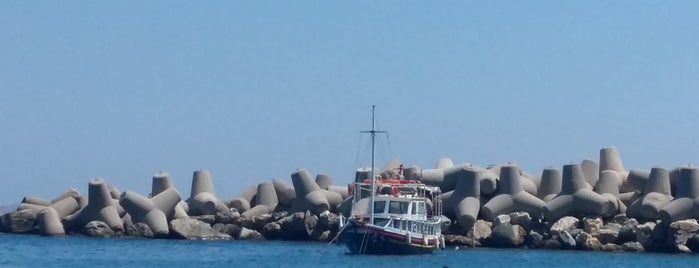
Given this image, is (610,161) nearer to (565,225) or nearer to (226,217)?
(565,225)

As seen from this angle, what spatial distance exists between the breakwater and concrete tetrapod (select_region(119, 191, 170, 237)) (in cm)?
4

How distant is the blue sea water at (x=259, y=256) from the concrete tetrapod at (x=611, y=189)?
2.25 meters

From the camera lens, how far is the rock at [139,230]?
55.3 meters

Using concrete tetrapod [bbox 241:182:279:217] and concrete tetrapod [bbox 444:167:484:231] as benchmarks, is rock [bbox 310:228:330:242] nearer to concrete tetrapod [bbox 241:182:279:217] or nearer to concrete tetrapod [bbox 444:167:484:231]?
concrete tetrapod [bbox 241:182:279:217]

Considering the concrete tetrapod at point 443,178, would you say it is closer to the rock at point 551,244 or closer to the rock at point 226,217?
the rock at point 551,244

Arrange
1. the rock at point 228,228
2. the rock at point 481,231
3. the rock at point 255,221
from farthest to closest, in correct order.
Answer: the rock at point 228,228 → the rock at point 255,221 → the rock at point 481,231

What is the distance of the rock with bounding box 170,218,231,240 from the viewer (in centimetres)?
5538

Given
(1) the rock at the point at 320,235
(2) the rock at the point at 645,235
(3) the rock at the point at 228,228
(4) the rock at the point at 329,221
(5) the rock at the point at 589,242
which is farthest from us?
(3) the rock at the point at 228,228

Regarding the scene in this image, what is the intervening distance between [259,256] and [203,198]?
9761 millimetres

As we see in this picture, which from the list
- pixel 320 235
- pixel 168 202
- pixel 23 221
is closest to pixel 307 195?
pixel 320 235

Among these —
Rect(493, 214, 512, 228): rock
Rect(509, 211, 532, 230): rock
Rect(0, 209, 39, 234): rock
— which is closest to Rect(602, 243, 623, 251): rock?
Rect(509, 211, 532, 230): rock

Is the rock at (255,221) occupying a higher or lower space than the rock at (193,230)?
higher

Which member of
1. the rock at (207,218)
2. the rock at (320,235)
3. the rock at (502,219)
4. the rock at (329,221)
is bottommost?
the rock at (320,235)

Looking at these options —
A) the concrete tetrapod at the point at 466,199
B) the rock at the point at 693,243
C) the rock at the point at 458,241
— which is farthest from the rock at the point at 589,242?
the rock at the point at 458,241
